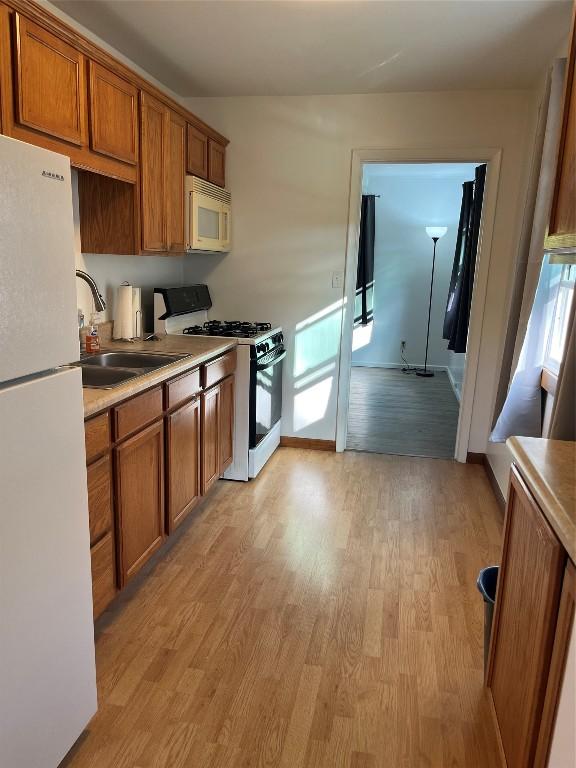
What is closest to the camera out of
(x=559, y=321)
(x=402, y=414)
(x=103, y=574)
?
(x=103, y=574)

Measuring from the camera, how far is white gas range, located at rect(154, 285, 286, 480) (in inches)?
133

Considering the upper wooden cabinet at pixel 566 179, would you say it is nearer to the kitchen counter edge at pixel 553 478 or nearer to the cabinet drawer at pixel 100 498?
the kitchen counter edge at pixel 553 478

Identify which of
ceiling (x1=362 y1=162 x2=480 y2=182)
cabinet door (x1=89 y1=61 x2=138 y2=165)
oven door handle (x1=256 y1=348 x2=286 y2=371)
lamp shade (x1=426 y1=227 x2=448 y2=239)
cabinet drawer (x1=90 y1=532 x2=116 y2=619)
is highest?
ceiling (x1=362 y1=162 x2=480 y2=182)

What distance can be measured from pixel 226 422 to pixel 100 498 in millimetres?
1461

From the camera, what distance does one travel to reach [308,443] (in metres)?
4.19

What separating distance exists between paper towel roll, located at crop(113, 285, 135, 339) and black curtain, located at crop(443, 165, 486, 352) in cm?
252

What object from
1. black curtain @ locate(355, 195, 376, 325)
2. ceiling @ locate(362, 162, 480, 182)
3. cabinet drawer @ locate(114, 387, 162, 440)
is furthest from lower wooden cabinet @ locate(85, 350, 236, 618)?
ceiling @ locate(362, 162, 480, 182)

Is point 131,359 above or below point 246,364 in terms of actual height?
above

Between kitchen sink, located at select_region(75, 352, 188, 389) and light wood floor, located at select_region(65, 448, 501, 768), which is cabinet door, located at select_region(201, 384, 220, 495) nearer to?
light wood floor, located at select_region(65, 448, 501, 768)

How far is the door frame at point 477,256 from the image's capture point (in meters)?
3.60

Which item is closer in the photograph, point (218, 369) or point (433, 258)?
point (218, 369)

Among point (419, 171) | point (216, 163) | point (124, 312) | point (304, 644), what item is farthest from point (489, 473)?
point (419, 171)

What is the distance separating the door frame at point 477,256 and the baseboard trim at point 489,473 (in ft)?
0.17

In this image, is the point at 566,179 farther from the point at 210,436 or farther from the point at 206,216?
the point at 206,216
